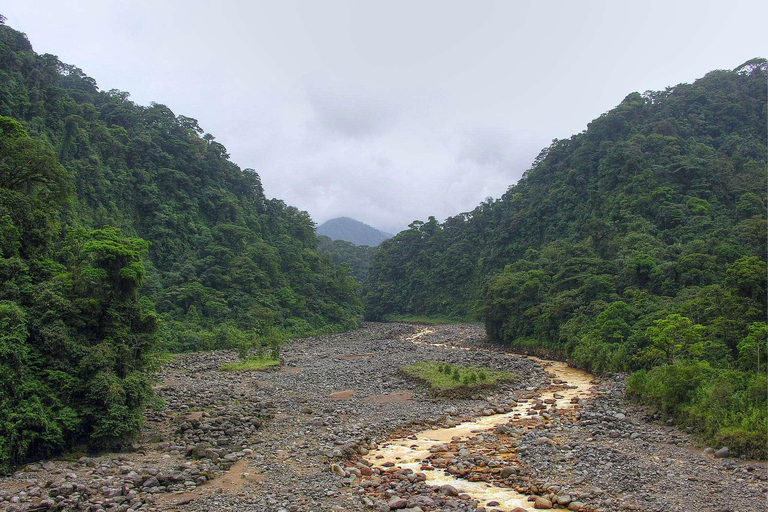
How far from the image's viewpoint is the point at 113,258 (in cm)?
1661

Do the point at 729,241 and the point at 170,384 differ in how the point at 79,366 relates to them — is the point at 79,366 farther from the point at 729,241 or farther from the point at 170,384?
the point at 729,241

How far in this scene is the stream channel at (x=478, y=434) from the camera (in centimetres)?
1287

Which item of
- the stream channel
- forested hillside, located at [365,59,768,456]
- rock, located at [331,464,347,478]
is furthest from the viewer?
forested hillside, located at [365,59,768,456]

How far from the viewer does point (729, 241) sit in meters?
34.7

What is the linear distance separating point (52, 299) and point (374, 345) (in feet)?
117

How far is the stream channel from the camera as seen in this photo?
12868 millimetres

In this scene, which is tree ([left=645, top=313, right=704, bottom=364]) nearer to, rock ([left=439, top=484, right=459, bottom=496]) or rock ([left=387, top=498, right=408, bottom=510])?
rock ([left=439, top=484, right=459, bottom=496])

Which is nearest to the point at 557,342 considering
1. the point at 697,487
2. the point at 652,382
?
the point at 652,382

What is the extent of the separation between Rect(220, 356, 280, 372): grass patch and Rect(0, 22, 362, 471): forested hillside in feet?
23.8

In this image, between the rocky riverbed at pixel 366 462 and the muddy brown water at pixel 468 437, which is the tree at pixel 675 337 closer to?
the rocky riverbed at pixel 366 462

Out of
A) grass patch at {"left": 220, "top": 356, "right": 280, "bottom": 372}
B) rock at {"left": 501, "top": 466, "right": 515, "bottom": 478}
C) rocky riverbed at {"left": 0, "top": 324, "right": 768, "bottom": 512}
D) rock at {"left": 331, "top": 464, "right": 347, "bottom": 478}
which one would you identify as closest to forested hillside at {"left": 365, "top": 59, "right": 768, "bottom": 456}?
rocky riverbed at {"left": 0, "top": 324, "right": 768, "bottom": 512}

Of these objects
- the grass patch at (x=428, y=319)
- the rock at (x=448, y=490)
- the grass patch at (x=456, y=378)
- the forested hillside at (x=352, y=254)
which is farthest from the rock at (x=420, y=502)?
the forested hillside at (x=352, y=254)

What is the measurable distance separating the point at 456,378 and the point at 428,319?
5219 cm

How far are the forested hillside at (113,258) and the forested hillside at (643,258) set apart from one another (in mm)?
19396
